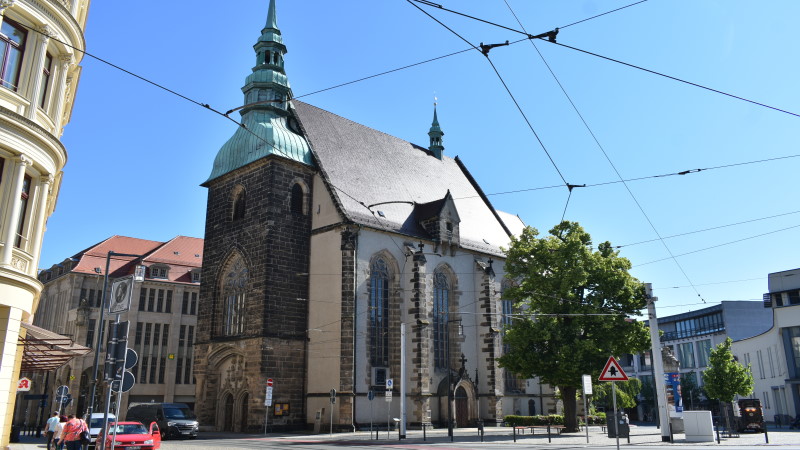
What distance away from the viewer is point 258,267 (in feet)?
102

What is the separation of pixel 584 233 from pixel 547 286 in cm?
327

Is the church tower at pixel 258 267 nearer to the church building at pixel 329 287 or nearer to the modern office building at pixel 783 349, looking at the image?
the church building at pixel 329 287

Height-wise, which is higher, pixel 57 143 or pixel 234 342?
pixel 57 143

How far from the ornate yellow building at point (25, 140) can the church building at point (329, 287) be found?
44.3 feet

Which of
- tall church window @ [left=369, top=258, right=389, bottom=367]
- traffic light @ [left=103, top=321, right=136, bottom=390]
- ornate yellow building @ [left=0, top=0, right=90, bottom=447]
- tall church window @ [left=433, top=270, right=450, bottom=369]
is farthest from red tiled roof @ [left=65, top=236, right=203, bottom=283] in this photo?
traffic light @ [left=103, top=321, right=136, bottom=390]

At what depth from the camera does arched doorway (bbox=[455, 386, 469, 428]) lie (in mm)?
34188

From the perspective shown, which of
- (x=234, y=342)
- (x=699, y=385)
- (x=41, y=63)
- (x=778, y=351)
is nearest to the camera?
(x=41, y=63)

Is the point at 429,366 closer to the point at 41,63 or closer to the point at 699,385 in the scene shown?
the point at 41,63

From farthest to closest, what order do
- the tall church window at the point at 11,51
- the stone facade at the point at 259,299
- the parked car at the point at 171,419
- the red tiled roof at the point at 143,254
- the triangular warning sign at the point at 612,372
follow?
the red tiled roof at the point at 143,254 < the stone facade at the point at 259,299 < the parked car at the point at 171,419 < the triangular warning sign at the point at 612,372 < the tall church window at the point at 11,51

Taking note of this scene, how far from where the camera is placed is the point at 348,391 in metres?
28.8

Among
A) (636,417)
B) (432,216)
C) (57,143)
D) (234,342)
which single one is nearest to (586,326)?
(432,216)

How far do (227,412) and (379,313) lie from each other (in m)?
8.79

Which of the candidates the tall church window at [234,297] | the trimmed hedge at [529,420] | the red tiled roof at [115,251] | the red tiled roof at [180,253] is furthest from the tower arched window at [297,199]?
the red tiled roof at [115,251]

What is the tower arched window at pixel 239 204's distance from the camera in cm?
3388
